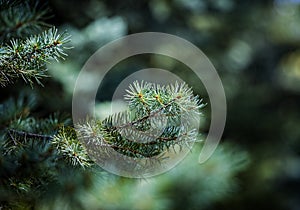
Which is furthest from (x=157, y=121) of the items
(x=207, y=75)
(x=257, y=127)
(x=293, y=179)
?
(x=293, y=179)

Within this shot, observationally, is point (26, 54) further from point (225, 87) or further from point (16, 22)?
point (225, 87)

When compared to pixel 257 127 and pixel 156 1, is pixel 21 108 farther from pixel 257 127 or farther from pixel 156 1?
pixel 257 127

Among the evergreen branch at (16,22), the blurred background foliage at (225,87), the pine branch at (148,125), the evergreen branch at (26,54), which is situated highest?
the blurred background foliage at (225,87)

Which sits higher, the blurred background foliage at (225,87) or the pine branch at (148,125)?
the blurred background foliage at (225,87)

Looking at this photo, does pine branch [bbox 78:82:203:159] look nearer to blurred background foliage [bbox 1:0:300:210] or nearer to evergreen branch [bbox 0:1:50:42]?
blurred background foliage [bbox 1:0:300:210]

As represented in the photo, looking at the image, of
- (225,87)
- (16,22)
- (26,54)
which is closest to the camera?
(26,54)

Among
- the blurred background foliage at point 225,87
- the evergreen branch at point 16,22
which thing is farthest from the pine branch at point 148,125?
the evergreen branch at point 16,22

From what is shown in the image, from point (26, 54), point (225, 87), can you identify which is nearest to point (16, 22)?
point (26, 54)

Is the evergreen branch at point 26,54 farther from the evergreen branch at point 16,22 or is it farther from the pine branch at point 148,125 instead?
the evergreen branch at point 16,22

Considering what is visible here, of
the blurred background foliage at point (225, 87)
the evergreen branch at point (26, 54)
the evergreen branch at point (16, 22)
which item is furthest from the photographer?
the blurred background foliage at point (225, 87)
